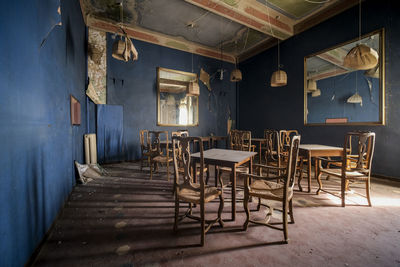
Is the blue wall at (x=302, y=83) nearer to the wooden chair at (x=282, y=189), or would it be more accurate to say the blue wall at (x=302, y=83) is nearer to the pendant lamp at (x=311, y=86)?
the pendant lamp at (x=311, y=86)

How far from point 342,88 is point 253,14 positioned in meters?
2.72

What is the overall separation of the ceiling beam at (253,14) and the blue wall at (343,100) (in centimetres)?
180

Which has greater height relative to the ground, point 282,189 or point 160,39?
point 160,39

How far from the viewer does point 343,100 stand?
4051 mm

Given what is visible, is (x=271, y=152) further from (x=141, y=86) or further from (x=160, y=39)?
(x=160, y=39)

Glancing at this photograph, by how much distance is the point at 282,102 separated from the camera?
5.51 m

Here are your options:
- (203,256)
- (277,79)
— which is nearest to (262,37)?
(277,79)

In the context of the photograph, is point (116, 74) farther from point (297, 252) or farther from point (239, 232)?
point (297, 252)

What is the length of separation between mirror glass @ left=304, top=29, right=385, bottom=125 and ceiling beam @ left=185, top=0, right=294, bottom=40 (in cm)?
111

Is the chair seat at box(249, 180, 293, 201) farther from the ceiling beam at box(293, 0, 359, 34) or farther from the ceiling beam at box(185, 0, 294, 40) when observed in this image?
the ceiling beam at box(293, 0, 359, 34)

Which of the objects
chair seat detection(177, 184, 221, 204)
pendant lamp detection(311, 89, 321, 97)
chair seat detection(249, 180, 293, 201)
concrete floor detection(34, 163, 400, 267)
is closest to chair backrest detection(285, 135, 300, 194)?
chair seat detection(249, 180, 293, 201)

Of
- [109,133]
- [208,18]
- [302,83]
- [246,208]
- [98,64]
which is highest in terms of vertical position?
[208,18]

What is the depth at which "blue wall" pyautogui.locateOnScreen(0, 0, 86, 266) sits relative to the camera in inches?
42.0

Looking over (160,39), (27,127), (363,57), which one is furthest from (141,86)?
(363,57)
